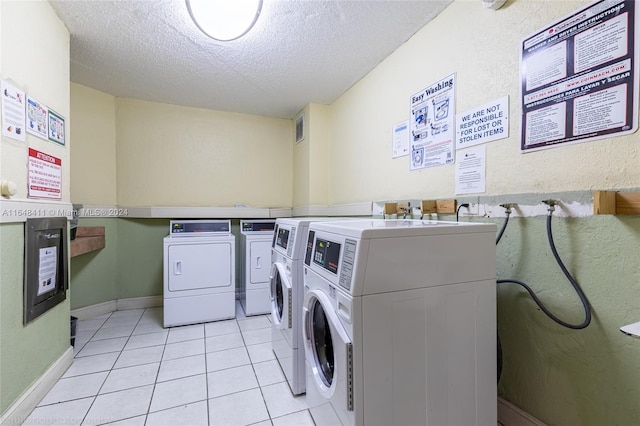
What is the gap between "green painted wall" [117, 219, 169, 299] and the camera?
3318mm

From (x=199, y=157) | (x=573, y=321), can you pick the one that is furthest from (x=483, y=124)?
(x=199, y=157)

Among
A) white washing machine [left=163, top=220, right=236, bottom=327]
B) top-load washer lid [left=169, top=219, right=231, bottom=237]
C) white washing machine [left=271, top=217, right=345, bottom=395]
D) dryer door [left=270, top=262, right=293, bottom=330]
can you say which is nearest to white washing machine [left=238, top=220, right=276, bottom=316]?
white washing machine [left=163, top=220, right=236, bottom=327]

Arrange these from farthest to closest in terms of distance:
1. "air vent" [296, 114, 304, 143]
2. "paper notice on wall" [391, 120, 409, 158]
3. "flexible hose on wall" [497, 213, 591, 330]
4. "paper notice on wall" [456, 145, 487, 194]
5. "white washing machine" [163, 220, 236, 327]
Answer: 1. "air vent" [296, 114, 304, 143]
2. "white washing machine" [163, 220, 236, 327]
3. "paper notice on wall" [391, 120, 409, 158]
4. "paper notice on wall" [456, 145, 487, 194]
5. "flexible hose on wall" [497, 213, 591, 330]

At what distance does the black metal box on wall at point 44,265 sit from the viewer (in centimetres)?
163

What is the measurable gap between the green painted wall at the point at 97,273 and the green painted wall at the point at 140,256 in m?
0.06

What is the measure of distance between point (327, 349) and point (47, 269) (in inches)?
74.2

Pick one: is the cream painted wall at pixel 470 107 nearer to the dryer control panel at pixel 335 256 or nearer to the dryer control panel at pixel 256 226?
the dryer control panel at pixel 335 256

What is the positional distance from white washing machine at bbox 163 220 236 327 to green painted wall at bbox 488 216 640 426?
98.4 inches

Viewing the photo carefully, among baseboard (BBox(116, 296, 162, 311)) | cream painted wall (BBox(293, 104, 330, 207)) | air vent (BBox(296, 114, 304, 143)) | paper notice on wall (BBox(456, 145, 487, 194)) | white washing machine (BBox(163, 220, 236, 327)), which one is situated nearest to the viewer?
paper notice on wall (BBox(456, 145, 487, 194))

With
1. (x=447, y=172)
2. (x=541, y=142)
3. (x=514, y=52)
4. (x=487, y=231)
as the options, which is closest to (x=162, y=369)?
(x=487, y=231)

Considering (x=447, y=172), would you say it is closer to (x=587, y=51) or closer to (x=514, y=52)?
(x=514, y=52)

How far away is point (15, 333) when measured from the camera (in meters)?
1.52

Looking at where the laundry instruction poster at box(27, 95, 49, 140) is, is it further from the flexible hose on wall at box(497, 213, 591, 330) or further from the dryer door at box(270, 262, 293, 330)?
the flexible hose on wall at box(497, 213, 591, 330)

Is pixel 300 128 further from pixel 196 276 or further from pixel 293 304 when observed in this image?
pixel 293 304
